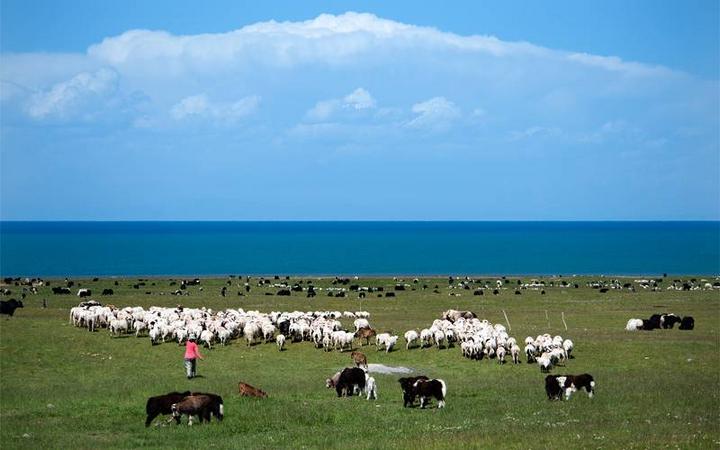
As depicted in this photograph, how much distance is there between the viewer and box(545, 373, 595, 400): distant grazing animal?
24.2 meters

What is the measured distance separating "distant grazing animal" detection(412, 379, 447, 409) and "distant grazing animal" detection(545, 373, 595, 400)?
3206 millimetres

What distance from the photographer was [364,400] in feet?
81.0

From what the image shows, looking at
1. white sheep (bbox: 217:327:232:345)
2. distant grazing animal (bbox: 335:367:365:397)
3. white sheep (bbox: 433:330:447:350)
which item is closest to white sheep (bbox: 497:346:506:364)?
white sheep (bbox: 433:330:447:350)

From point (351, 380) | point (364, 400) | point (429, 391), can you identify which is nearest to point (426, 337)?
point (351, 380)

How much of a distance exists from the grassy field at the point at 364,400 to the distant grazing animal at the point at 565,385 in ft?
1.25

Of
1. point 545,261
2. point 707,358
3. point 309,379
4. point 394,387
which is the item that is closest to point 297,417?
point 394,387

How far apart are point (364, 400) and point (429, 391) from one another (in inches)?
90.5

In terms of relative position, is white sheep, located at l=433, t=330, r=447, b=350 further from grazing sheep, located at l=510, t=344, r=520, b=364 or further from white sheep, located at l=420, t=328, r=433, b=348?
grazing sheep, located at l=510, t=344, r=520, b=364

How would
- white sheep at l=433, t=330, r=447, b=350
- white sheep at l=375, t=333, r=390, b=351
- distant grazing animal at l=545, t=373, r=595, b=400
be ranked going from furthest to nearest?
1. white sheep at l=433, t=330, r=447, b=350
2. white sheep at l=375, t=333, r=390, b=351
3. distant grazing animal at l=545, t=373, r=595, b=400

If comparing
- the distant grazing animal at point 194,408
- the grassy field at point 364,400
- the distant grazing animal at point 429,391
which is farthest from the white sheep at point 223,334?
the distant grazing animal at point 194,408

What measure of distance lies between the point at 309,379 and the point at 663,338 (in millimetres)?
19327

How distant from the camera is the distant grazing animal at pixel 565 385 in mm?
24188

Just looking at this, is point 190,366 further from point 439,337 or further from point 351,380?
point 439,337

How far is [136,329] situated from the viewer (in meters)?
41.3
